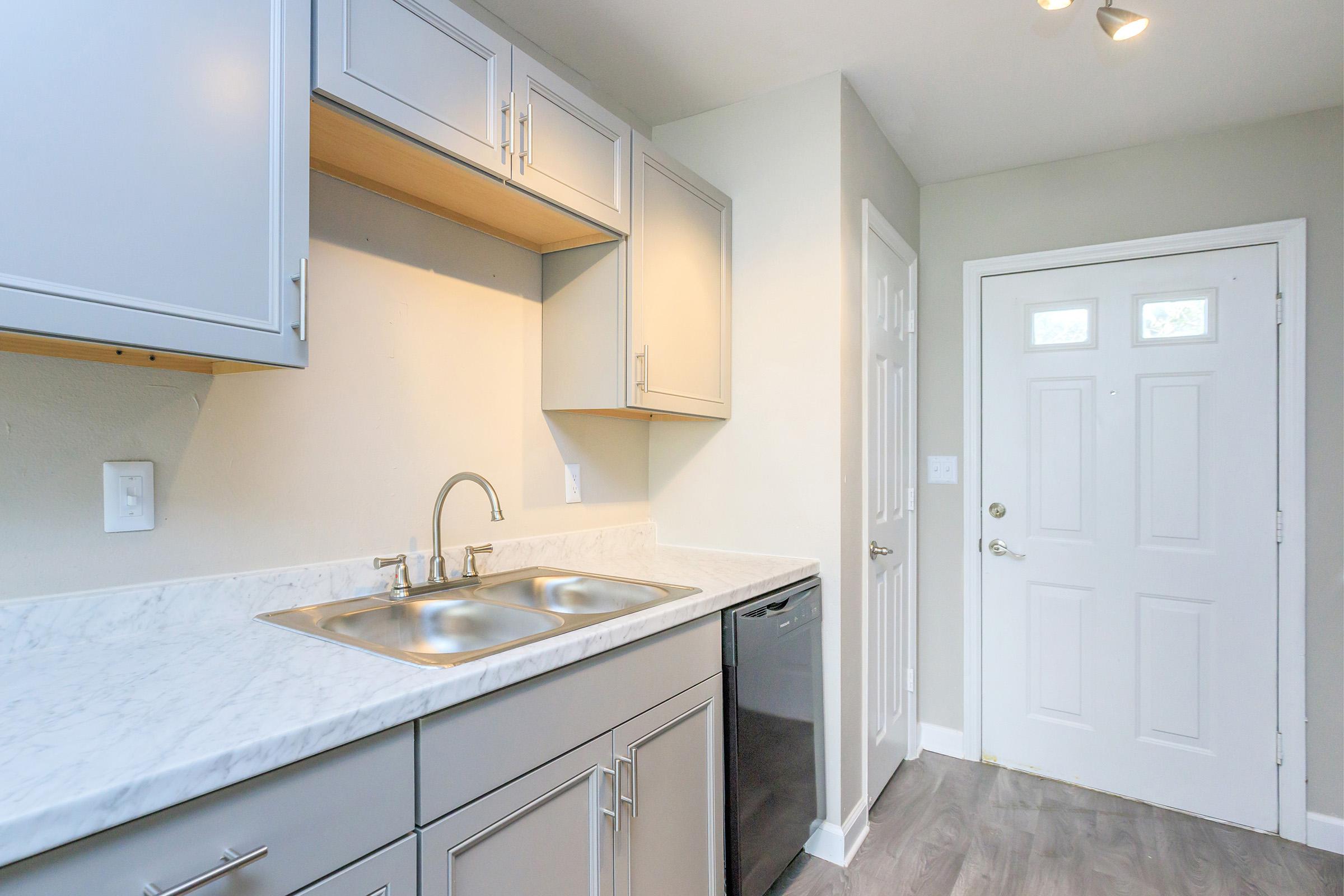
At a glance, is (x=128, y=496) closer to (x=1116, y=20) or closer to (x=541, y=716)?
(x=541, y=716)

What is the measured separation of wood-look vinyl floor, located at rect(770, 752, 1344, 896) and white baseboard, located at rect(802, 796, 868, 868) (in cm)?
2

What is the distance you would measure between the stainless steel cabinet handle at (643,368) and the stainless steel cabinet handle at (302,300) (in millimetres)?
892

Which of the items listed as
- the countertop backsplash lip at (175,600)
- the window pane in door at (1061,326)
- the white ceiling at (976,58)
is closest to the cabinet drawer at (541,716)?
the countertop backsplash lip at (175,600)

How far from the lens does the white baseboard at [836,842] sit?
2.10 meters

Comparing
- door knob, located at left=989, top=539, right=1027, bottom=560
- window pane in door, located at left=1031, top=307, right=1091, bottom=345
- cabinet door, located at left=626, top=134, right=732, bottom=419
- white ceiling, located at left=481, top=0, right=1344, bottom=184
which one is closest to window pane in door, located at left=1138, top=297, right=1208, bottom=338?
window pane in door, located at left=1031, top=307, right=1091, bottom=345

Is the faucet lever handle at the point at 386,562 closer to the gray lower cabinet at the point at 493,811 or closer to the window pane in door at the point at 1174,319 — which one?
the gray lower cabinet at the point at 493,811

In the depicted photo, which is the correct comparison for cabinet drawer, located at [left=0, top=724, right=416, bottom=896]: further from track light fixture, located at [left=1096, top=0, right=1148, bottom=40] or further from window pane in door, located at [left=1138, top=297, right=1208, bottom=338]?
window pane in door, located at [left=1138, top=297, right=1208, bottom=338]

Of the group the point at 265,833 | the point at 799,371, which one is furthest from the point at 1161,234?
the point at 265,833

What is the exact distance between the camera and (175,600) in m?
1.24

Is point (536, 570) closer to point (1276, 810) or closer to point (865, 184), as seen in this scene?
point (865, 184)

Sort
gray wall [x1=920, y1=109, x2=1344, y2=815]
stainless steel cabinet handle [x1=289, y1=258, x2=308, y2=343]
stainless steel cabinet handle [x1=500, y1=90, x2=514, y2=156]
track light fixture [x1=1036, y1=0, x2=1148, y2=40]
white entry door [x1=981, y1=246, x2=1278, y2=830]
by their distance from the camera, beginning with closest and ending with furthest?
stainless steel cabinet handle [x1=289, y1=258, x2=308, y2=343] < stainless steel cabinet handle [x1=500, y1=90, x2=514, y2=156] < track light fixture [x1=1036, y1=0, x2=1148, y2=40] < gray wall [x1=920, y1=109, x2=1344, y2=815] < white entry door [x1=981, y1=246, x2=1278, y2=830]

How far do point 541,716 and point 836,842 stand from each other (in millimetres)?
1415

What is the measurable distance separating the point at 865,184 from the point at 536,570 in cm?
169

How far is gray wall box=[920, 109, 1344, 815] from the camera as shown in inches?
89.4
